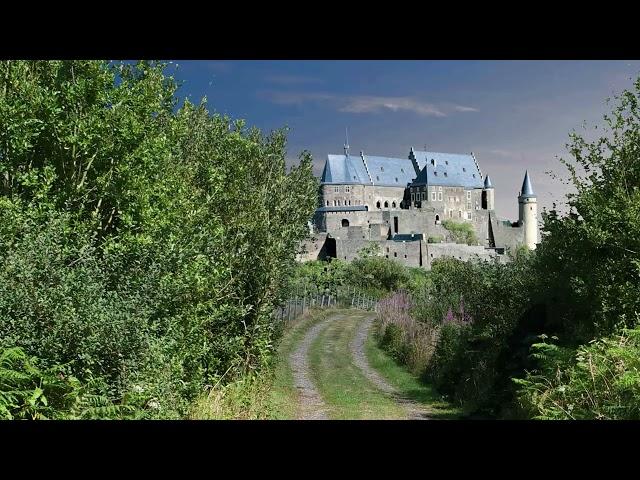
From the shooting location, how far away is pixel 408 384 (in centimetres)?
1252

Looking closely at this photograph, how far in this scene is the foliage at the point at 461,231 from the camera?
2542 inches

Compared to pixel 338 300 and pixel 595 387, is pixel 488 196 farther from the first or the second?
pixel 595 387

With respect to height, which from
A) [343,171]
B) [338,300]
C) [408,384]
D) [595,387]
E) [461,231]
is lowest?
[408,384]

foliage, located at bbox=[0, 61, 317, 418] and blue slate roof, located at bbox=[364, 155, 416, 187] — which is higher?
blue slate roof, located at bbox=[364, 155, 416, 187]

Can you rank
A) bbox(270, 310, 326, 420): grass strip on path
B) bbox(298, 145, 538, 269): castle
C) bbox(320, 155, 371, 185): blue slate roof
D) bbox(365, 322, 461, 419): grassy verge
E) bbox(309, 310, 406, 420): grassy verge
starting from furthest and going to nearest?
→ bbox(320, 155, 371, 185): blue slate roof → bbox(298, 145, 538, 269): castle → bbox(365, 322, 461, 419): grassy verge → bbox(309, 310, 406, 420): grassy verge → bbox(270, 310, 326, 420): grass strip on path

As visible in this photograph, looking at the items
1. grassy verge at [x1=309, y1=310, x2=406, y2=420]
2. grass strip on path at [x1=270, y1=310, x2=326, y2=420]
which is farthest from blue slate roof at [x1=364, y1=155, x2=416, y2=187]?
grassy verge at [x1=309, y1=310, x2=406, y2=420]

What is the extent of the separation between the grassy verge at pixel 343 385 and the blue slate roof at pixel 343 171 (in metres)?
46.4

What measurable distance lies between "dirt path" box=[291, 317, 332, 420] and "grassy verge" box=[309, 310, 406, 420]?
13cm

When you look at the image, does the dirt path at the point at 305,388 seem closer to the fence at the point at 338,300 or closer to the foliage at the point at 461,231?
the fence at the point at 338,300

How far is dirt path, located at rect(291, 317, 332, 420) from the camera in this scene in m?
9.50

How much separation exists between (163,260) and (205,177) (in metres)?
4.57

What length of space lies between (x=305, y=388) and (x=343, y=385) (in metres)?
0.86

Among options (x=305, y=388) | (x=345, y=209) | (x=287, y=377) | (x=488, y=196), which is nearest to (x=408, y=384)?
(x=305, y=388)

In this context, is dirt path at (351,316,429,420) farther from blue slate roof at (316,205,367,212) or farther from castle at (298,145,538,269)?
blue slate roof at (316,205,367,212)
